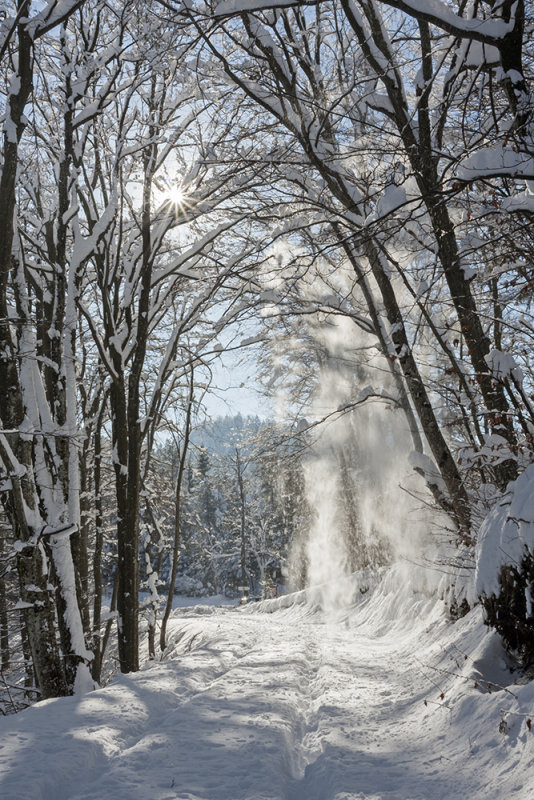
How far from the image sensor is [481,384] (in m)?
4.83

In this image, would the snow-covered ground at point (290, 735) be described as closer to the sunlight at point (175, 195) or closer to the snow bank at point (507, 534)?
the snow bank at point (507, 534)

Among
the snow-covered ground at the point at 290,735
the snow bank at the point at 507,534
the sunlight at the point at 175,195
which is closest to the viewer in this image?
the snow-covered ground at the point at 290,735

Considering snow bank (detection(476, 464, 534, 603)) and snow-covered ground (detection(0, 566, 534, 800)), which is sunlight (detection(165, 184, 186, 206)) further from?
snow-covered ground (detection(0, 566, 534, 800))

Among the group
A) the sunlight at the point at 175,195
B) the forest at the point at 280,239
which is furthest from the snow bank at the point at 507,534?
the sunlight at the point at 175,195

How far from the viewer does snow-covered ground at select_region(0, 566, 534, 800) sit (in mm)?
2375

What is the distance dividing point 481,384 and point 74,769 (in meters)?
4.37

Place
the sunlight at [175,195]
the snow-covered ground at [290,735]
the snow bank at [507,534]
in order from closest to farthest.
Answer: the snow-covered ground at [290,735] < the snow bank at [507,534] < the sunlight at [175,195]

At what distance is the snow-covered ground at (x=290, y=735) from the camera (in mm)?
2375

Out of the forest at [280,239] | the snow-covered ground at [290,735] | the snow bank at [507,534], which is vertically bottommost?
the snow-covered ground at [290,735]

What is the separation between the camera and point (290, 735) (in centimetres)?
327

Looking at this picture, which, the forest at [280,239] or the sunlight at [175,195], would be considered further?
the sunlight at [175,195]

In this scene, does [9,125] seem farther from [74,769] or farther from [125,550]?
[74,769]

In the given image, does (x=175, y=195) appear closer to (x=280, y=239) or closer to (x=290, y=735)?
(x=280, y=239)

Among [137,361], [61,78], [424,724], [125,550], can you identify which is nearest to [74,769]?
[424,724]
